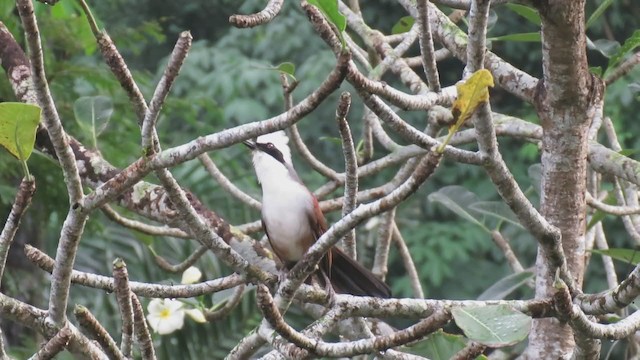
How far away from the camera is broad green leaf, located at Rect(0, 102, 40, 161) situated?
1.68 meters

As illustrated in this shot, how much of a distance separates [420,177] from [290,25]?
9.78m

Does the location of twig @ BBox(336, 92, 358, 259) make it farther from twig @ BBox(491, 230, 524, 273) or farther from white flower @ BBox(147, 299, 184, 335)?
twig @ BBox(491, 230, 524, 273)

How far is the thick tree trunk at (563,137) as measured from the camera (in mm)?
2123

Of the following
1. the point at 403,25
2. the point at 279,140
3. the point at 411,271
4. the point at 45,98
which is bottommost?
the point at 45,98

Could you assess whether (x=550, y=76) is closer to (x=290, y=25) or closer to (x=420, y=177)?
Answer: (x=420, y=177)

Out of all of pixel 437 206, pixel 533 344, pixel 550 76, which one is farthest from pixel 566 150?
pixel 437 206

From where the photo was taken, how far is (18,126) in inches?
67.7

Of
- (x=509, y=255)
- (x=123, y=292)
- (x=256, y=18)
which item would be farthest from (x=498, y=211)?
(x=123, y=292)

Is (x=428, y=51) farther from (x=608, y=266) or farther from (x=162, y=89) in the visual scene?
(x=608, y=266)

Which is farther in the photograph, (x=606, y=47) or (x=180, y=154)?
(x=606, y=47)

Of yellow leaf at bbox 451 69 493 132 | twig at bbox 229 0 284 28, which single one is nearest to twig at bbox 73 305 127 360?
twig at bbox 229 0 284 28

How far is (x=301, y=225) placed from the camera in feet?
11.1

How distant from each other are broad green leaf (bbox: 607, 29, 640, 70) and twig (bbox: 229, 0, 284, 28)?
3.25 feet

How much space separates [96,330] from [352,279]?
1455mm
